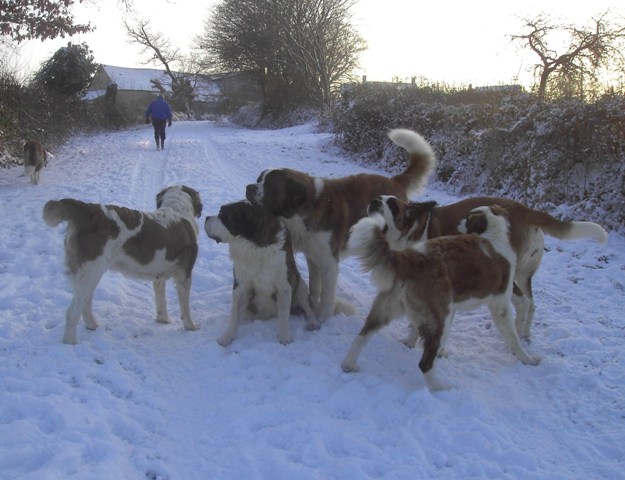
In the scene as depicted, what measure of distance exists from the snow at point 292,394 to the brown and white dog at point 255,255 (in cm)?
28

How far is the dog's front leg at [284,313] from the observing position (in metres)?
4.79

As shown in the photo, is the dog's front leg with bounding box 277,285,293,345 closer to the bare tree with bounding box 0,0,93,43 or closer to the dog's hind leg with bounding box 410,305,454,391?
the dog's hind leg with bounding box 410,305,454,391

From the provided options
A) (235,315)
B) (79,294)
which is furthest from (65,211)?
(235,315)

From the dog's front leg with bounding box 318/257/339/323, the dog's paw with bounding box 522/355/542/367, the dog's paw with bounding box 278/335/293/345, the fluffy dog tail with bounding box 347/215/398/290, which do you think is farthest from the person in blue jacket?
the dog's paw with bounding box 522/355/542/367

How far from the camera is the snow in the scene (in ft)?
10.1

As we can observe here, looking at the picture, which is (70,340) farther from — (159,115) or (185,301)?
(159,115)

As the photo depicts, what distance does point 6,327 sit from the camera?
4.67 metres

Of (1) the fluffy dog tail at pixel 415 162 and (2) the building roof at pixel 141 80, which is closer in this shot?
(1) the fluffy dog tail at pixel 415 162

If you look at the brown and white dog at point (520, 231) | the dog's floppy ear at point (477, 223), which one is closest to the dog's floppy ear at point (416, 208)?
the brown and white dog at point (520, 231)

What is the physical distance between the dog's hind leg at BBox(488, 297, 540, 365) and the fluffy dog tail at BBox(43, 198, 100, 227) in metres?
3.72

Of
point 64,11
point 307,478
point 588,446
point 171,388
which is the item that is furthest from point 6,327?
point 64,11

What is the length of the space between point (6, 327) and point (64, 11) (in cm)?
1274

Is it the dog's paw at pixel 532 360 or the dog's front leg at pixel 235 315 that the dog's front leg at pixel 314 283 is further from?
the dog's paw at pixel 532 360

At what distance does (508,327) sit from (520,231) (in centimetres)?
95
